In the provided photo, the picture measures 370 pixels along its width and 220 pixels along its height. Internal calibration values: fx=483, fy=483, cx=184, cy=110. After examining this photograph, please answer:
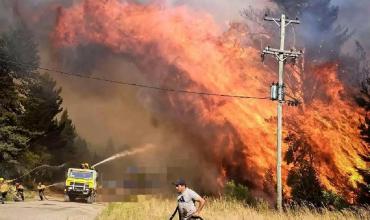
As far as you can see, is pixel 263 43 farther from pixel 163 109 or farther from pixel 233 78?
pixel 163 109

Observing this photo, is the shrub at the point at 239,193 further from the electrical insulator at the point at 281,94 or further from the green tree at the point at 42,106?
the green tree at the point at 42,106

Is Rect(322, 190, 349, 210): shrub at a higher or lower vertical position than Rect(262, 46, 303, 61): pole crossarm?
lower

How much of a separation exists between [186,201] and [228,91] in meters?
21.6

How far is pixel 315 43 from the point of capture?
37.7 meters

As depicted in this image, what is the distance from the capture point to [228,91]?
113ft

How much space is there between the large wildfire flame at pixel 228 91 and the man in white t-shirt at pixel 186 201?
19949mm

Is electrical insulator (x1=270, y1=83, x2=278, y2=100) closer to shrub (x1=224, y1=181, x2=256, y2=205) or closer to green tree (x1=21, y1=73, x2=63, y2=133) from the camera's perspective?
shrub (x1=224, y1=181, x2=256, y2=205)

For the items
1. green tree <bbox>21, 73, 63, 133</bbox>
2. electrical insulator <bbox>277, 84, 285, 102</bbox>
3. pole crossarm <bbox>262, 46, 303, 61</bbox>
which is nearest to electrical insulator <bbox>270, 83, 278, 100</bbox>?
electrical insulator <bbox>277, 84, 285, 102</bbox>

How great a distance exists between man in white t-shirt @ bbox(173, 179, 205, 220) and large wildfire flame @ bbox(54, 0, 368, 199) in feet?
65.4

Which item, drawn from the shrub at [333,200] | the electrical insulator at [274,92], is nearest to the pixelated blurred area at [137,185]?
the shrub at [333,200]

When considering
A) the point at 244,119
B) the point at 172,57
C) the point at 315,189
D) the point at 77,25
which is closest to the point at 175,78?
the point at 172,57

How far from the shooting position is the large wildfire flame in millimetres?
32969

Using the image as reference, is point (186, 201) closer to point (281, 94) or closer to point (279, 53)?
point (281, 94)

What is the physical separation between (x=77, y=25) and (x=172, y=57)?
29.6 feet
